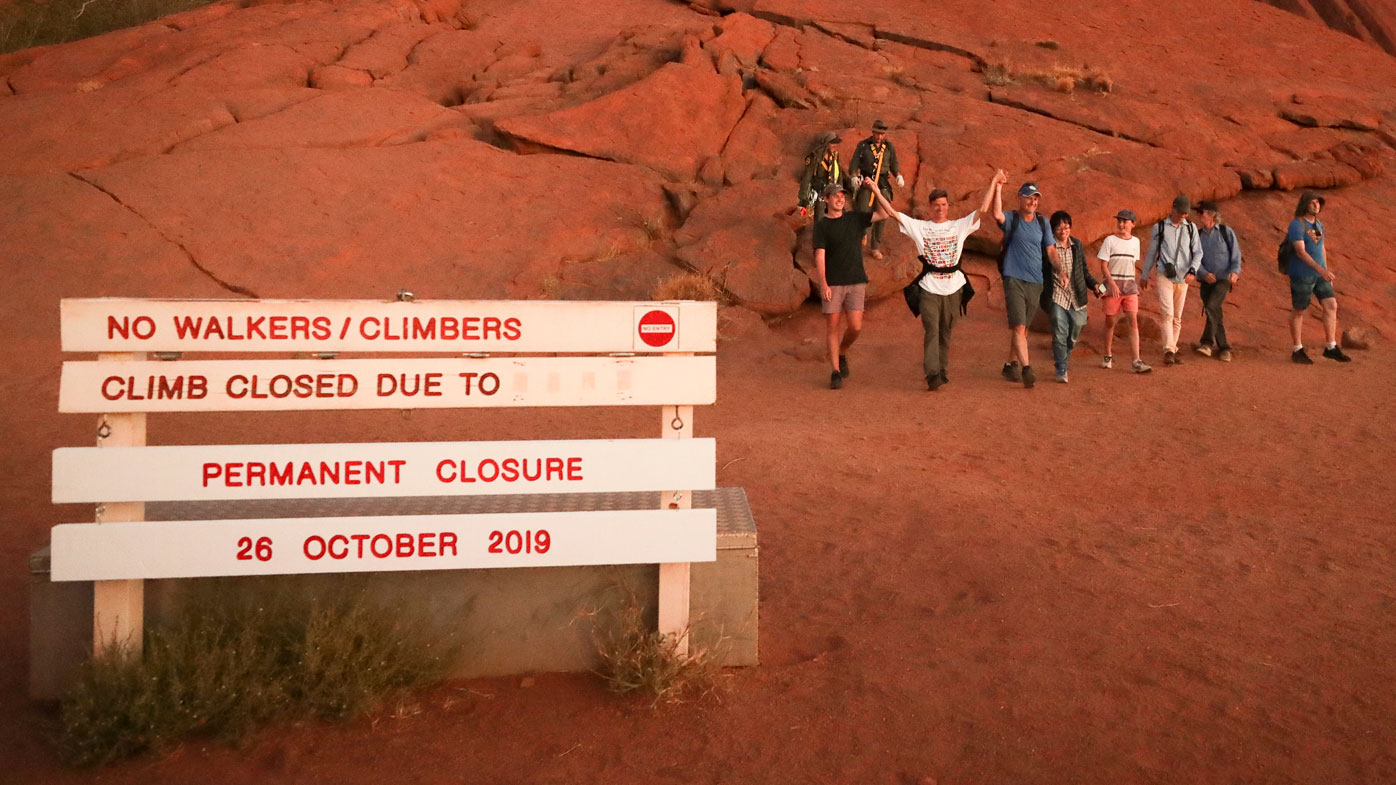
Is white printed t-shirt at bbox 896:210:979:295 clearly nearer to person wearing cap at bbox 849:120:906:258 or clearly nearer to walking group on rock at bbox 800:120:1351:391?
→ walking group on rock at bbox 800:120:1351:391

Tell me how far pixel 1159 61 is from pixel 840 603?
1907 centimetres

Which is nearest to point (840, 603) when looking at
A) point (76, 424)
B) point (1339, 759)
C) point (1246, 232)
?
point (1339, 759)

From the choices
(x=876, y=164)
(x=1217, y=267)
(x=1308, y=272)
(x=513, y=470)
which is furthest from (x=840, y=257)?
(x=513, y=470)

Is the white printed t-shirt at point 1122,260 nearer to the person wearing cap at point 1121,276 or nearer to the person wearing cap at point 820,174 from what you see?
the person wearing cap at point 1121,276

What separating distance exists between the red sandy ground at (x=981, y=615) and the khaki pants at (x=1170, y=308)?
66.5 inches

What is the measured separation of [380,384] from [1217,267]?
9722 millimetres

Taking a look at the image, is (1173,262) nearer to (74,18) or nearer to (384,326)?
(384,326)

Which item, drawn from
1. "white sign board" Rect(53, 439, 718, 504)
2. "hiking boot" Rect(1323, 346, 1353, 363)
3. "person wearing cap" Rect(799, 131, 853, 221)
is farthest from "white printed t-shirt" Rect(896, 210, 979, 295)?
"white sign board" Rect(53, 439, 718, 504)

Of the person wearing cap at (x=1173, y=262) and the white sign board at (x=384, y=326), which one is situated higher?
the person wearing cap at (x=1173, y=262)

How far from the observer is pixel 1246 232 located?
1571 cm

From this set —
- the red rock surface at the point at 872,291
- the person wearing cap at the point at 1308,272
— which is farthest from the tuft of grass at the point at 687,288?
the person wearing cap at the point at 1308,272

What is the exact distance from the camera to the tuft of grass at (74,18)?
983 inches

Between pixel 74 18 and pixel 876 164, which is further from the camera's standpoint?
pixel 74 18

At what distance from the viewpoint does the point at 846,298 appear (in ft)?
33.9
